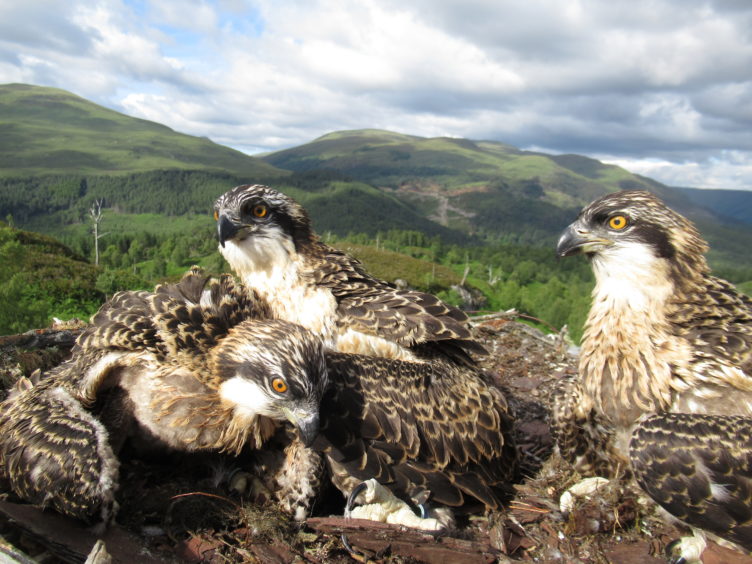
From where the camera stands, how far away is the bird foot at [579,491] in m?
4.76

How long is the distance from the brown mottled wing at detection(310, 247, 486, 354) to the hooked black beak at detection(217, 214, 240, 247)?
1079 millimetres

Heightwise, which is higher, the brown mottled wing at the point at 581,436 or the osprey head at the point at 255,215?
the osprey head at the point at 255,215

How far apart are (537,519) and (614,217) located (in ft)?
10.1

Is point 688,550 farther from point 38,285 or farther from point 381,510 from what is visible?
point 38,285

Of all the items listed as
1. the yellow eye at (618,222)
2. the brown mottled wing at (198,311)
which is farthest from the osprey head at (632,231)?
the brown mottled wing at (198,311)

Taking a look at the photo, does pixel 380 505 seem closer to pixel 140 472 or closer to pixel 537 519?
pixel 537 519

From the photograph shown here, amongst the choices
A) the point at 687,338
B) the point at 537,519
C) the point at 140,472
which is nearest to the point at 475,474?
the point at 537,519

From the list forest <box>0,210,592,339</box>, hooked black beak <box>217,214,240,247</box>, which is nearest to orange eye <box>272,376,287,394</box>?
hooked black beak <box>217,214,240,247</box>

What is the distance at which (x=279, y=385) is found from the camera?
4.36m

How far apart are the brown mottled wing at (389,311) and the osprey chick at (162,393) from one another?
1.04 m

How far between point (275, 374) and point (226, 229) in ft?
7.33

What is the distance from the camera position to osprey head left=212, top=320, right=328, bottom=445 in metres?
4.34

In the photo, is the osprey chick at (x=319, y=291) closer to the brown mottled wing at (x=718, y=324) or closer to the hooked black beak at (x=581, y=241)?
the hooked black beak at (x=581, y=241)

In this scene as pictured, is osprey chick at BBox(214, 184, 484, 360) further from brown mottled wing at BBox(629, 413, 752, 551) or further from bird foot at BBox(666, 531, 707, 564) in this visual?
bird foot at BBox(666, 531, 707, 564)
